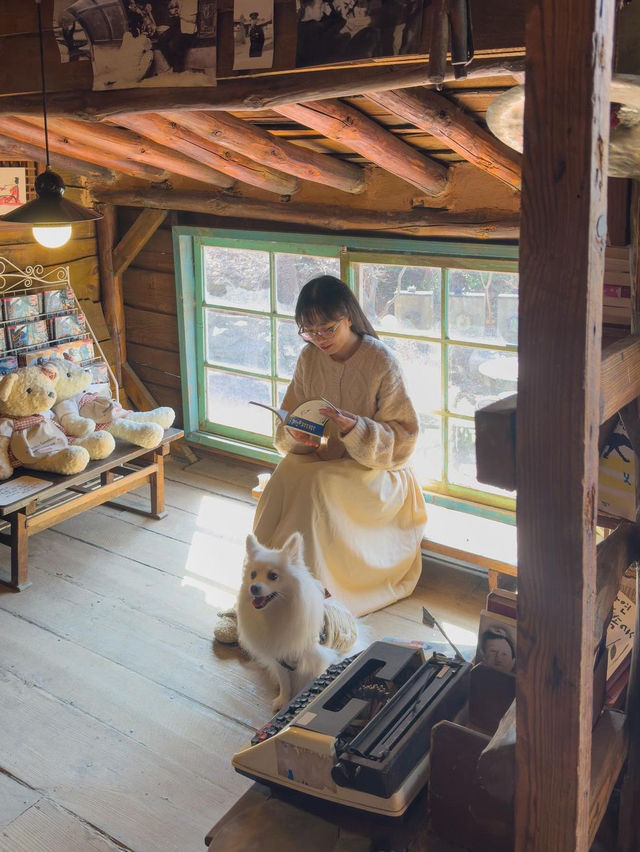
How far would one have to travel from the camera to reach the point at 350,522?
3.46 m

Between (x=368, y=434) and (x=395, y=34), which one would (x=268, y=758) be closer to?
(x=395, y=34)

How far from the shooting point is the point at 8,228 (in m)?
4.56

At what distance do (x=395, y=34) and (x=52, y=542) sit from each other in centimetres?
310

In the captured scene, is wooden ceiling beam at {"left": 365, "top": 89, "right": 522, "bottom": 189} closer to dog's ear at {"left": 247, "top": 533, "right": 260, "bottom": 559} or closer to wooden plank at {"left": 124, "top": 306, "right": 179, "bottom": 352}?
dog's ear at {"left": 247, "top": 533, "right": 260, "bottom": 559}

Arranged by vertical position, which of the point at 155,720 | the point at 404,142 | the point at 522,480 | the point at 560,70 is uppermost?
the point at 404,142

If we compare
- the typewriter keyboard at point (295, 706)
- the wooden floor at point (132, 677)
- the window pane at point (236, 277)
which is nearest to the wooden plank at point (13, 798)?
the wooden floor at point (132, 677)

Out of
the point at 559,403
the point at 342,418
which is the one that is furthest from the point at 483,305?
the point at 559,403

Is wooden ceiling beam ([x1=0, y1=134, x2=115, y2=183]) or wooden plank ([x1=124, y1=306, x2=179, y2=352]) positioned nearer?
wooden ceiling beam ([x1=0, y1=134, x2=115, y2=183])

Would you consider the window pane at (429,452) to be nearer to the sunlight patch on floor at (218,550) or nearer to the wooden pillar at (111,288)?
the sunlight patch on floor at (218,550)

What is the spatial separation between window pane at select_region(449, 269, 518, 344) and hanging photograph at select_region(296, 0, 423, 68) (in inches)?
66.9

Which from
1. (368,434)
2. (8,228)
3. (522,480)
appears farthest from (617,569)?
(8,228)

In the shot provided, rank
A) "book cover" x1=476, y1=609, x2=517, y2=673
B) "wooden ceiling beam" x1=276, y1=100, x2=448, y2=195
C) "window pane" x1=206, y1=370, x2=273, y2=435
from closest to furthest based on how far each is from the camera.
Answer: "book cover" x1=476, y1=609, x2=517, y2=673 < "wooden ceiling beam" x1=276, y1=100, x2=448, y2=195 < "window pane" x1=206, y1=370, x2=273, y2=435

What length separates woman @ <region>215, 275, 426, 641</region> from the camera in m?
3.36

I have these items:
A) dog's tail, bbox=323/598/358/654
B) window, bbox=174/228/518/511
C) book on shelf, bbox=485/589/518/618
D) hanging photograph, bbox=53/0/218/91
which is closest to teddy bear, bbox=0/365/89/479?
window, bbox=174/228/518/511
